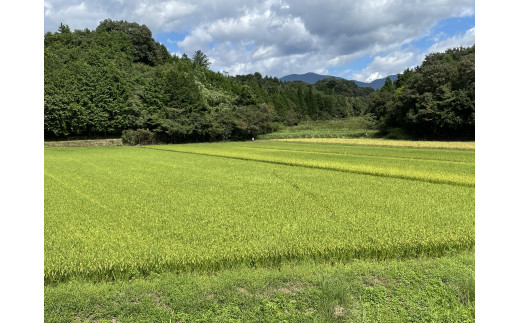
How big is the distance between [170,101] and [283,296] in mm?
55102

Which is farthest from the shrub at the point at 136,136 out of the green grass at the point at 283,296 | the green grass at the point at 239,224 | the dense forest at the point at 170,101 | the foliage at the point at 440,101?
the green grass at the point at 283,296

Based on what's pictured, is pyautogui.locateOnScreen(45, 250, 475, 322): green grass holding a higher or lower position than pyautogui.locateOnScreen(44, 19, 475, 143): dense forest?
lower

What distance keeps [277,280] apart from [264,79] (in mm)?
137899

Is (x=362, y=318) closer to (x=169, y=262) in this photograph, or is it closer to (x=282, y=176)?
(x=169, y=262)

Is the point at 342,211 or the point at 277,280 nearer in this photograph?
the point at 277,280

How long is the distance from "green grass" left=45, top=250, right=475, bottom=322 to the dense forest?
43.5m

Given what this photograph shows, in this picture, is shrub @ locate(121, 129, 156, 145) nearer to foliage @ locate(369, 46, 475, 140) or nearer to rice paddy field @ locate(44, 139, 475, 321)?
rice paddy field @ locate(44, 139, 475, 321)

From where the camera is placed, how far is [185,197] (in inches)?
410

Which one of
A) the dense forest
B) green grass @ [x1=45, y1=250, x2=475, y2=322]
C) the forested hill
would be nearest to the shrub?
the dense forest

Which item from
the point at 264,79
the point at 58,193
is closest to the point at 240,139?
the point at 58,193

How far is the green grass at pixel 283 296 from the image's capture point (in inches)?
151

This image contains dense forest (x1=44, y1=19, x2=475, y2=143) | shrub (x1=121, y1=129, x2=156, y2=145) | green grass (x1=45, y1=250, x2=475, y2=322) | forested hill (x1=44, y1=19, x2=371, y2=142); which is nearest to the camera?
green grass (x1=45, y1=250, x2=475, y2=322)

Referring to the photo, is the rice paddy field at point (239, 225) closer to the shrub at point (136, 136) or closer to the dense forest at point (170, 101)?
the dense forest at point (170, 101)

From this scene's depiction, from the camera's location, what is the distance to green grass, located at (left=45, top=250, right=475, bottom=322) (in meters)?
3.83
